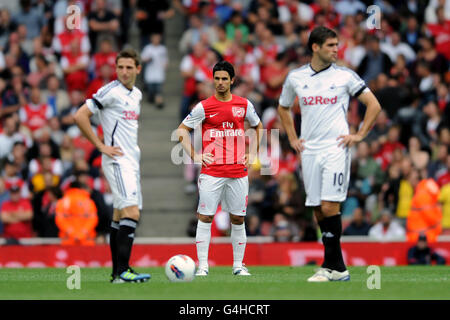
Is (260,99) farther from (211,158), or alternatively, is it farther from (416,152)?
(211,158)

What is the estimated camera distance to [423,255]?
17.5 metres

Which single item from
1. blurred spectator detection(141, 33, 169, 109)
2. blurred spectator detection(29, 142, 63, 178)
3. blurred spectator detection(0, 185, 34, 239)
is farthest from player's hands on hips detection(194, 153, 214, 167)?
blurred spectator detection(141, 33, 169, 109)

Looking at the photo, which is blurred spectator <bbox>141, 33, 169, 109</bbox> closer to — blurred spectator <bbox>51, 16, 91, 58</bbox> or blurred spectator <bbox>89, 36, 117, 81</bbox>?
blurred spectator <bbox>89, 36, 117, 81</bbox>

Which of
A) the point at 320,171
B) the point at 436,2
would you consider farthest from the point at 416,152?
the point at 320,171

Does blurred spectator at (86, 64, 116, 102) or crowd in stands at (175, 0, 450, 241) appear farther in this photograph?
blurred spectator at (86, 64, 116, 102)

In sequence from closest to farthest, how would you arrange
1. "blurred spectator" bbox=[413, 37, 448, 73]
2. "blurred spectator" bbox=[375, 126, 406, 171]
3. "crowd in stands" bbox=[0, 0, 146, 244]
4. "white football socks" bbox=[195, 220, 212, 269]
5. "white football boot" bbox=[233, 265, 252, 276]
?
"white football socks" bbox=[195, 220, 212, 269] < "white football boot" bbox=[233, 265, 252, 276] < "crowd in stands" bbox=[0, 0, 146, 244] < "blurred spectator" bbox=[375, 126, 406, 171] < "blurred spectator" bbox=[413, 37, 448, 73]

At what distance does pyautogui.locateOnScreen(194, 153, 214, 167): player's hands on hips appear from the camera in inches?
491

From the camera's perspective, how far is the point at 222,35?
74.0 feet

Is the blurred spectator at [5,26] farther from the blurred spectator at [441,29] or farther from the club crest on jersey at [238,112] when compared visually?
the club crest on jersey at [238,112]

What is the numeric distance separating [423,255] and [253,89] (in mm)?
5928

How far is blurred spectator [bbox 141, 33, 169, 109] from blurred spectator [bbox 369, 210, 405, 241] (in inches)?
256

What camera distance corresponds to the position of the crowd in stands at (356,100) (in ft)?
61.9

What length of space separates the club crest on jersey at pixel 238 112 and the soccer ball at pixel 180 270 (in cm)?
220

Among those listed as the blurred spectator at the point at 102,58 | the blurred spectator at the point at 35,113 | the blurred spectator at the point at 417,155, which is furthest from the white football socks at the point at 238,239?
the blurred spectator at the point at 102,58
